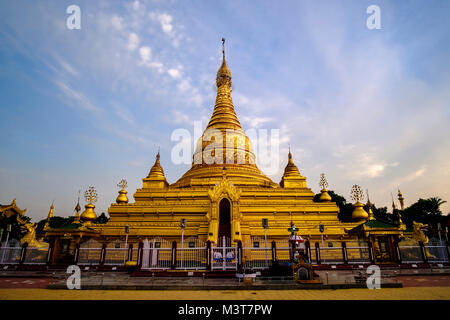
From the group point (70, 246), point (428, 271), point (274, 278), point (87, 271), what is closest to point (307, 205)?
point (428, 271)

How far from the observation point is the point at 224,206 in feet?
76.0

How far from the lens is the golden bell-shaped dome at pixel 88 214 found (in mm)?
27844

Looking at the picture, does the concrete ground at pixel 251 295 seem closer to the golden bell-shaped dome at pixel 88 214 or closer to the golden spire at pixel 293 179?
the golden bell-shaped dome at pixel 88 214

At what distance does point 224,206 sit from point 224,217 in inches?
38.1

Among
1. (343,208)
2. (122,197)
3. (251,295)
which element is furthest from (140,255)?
(343,208)

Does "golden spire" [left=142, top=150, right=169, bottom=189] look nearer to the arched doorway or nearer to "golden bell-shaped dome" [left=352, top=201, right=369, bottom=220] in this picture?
the arched doorway

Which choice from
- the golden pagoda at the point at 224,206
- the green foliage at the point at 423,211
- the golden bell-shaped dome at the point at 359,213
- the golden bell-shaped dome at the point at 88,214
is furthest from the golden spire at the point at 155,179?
the green foliage at the point at 423,211

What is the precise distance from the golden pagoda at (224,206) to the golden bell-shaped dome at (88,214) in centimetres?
24

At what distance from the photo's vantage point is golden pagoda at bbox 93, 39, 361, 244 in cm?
2292

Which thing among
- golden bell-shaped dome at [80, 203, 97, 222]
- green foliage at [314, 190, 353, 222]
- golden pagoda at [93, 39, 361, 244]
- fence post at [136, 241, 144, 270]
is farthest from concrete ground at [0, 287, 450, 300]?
→ green foliage at [314, 190, 353, 222]

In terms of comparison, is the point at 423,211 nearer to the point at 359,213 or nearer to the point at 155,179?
the point at 359,213
